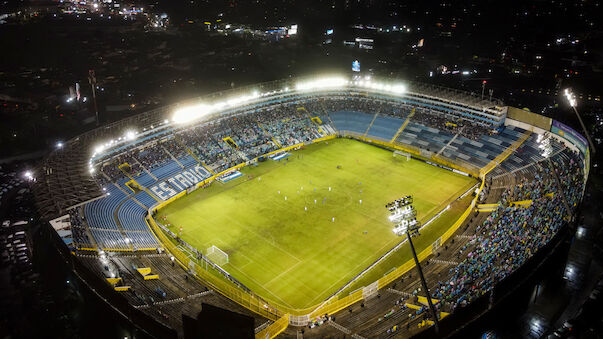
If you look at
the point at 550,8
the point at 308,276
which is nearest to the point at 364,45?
the point at 550,8

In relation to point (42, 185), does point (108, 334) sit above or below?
below

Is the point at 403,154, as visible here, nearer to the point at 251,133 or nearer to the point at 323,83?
the point at 323,83

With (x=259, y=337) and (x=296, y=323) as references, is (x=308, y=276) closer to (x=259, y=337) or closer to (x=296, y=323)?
(x=296, y=323)

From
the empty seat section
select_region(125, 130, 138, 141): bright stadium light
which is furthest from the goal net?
the empty seat section

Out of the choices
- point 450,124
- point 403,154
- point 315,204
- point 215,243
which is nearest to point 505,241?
point 315,204

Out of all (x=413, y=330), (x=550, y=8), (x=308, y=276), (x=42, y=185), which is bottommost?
(x=308, y=276)
